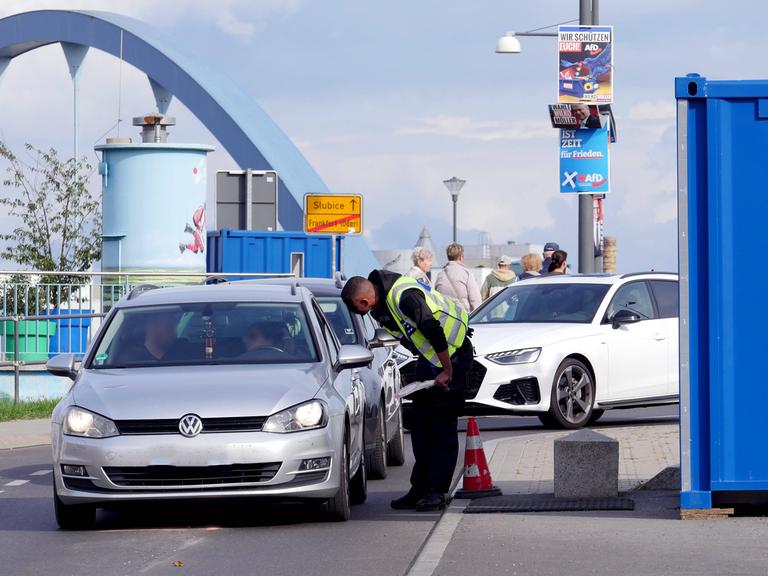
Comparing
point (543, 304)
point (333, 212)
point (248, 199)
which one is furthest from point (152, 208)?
point (543, 304)

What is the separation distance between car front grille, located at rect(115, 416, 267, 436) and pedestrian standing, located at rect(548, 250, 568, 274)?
12148 mm

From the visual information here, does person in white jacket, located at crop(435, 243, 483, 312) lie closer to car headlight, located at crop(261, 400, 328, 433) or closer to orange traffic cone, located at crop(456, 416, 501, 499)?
orange traffic cone, located at crop(456, 416, 501, 499)

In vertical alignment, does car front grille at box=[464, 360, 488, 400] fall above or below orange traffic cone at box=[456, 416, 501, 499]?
above

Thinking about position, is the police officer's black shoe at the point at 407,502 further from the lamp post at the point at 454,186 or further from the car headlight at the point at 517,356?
the lamp post at the point at 454,186

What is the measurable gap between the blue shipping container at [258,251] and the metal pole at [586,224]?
29.4 ft

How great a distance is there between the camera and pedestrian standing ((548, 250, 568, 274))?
71.2 ft

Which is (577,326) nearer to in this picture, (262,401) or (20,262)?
(262,401)

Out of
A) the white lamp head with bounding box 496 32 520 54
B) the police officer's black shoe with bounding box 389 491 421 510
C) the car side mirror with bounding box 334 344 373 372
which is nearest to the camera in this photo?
the car side mirror with bounding box 334 344 373 372

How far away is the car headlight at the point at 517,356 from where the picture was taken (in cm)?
1683

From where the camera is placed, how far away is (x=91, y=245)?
3731 centimetres

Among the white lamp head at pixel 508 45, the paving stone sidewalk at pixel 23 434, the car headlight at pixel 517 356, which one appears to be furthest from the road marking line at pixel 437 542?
the white lamp head at pixel 508 45

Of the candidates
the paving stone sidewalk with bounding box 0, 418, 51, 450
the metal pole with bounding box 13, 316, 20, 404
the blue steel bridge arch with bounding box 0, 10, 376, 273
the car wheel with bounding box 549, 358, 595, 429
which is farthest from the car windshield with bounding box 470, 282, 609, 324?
the blue steel bridge arch with bounding box 0, 10, 376, 273

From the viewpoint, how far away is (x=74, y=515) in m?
10.5

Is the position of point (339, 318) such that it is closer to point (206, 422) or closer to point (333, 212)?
point (206, 422)
